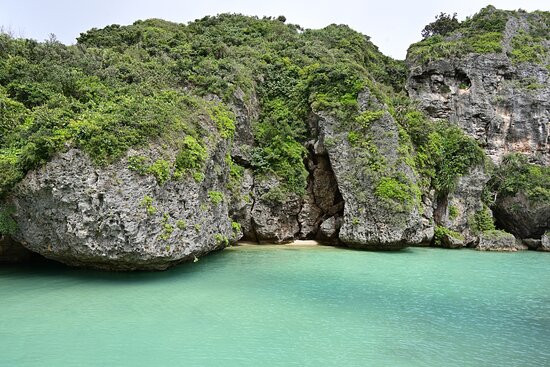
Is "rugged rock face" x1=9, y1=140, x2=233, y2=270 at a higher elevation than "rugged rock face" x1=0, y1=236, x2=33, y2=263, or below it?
higher

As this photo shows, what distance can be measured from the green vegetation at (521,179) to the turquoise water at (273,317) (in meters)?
12.9

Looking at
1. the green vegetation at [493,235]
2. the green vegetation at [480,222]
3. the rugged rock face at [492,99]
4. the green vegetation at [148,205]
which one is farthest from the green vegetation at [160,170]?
the rugged rock face at [492,99]

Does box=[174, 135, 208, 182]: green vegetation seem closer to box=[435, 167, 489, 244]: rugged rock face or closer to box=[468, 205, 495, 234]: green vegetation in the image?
box=[435, 167, 489, 244]: rugged rock face

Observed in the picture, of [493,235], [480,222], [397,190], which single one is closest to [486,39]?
[480,222]

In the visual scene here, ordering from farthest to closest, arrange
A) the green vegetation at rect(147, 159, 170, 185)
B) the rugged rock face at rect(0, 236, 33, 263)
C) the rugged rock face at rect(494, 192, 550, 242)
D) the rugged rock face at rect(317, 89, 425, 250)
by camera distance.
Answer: the rugged rock face at rect(494, 192, 550, 242)
the rugged rock face at rect(317, 89, 425, 250)
the rugged rock face at rect(0, 236, 33, 263)
the green vegetation at rect(147, 159, 170, 185)

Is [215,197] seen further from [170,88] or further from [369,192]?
[369,192]

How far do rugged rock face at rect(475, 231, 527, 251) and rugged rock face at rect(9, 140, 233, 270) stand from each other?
1889 centimetres

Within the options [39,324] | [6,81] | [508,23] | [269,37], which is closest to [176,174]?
[39,324]

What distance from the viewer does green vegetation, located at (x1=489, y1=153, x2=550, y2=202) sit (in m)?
25.1

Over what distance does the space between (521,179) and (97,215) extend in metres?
26.7

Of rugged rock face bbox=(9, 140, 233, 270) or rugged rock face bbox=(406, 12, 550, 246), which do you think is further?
rugged rock face bbox=(406, 12, 550, 246)

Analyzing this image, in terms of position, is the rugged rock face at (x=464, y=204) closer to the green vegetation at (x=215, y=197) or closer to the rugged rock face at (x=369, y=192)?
the rugged rock face at (x=369, y=192)

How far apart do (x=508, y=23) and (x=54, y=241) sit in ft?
139

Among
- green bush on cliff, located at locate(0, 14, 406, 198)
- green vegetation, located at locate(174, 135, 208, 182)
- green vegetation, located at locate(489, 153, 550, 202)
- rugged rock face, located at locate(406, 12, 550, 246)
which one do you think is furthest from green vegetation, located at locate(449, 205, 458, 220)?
green vegetation, located at locate(174, 135, 208, 182)
